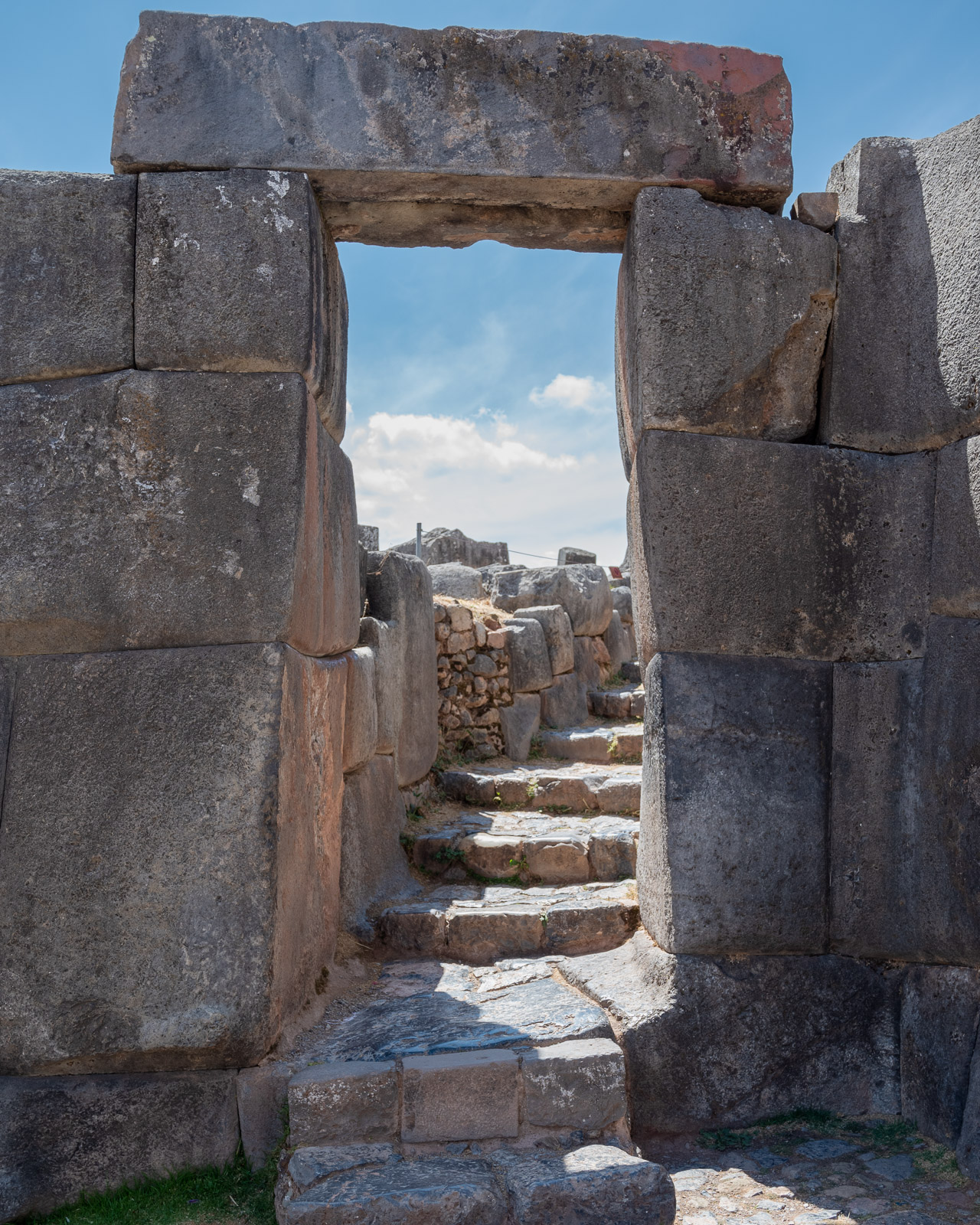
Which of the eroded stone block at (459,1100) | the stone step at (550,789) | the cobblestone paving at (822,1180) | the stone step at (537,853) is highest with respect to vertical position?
the stone step at (550,789)

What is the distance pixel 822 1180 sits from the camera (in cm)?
271

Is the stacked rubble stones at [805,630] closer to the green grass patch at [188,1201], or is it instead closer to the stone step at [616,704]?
the green grass patch at [188,1201]

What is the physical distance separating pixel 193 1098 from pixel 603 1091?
120 centimetres

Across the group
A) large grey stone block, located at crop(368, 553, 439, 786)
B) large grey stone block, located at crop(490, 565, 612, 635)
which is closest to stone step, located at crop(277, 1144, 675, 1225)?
large grey stone block, located at crop(368, 553, 439, 786)

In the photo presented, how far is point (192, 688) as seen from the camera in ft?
9.26

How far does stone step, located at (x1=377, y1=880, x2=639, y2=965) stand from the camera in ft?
12.3

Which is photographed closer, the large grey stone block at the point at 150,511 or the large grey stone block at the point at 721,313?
the large grey stone block at the point at 150,511

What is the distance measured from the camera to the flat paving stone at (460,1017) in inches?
112

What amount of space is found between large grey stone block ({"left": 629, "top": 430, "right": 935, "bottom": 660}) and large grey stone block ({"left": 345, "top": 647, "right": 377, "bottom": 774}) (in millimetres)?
1445

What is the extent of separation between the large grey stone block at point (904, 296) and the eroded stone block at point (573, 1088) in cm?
223

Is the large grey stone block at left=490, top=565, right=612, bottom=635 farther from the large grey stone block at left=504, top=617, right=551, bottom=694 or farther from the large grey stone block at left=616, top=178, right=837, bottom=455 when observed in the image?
the large grey stone block at left=616, top=178, right=837, bottom=455

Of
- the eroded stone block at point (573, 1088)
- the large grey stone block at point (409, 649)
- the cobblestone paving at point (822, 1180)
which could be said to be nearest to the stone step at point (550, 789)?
the large grey stone block at point (409, 649)

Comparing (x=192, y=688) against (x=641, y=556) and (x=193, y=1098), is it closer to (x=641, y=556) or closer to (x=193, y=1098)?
(x=193, y=1098)

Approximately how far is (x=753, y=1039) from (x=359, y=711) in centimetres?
206
